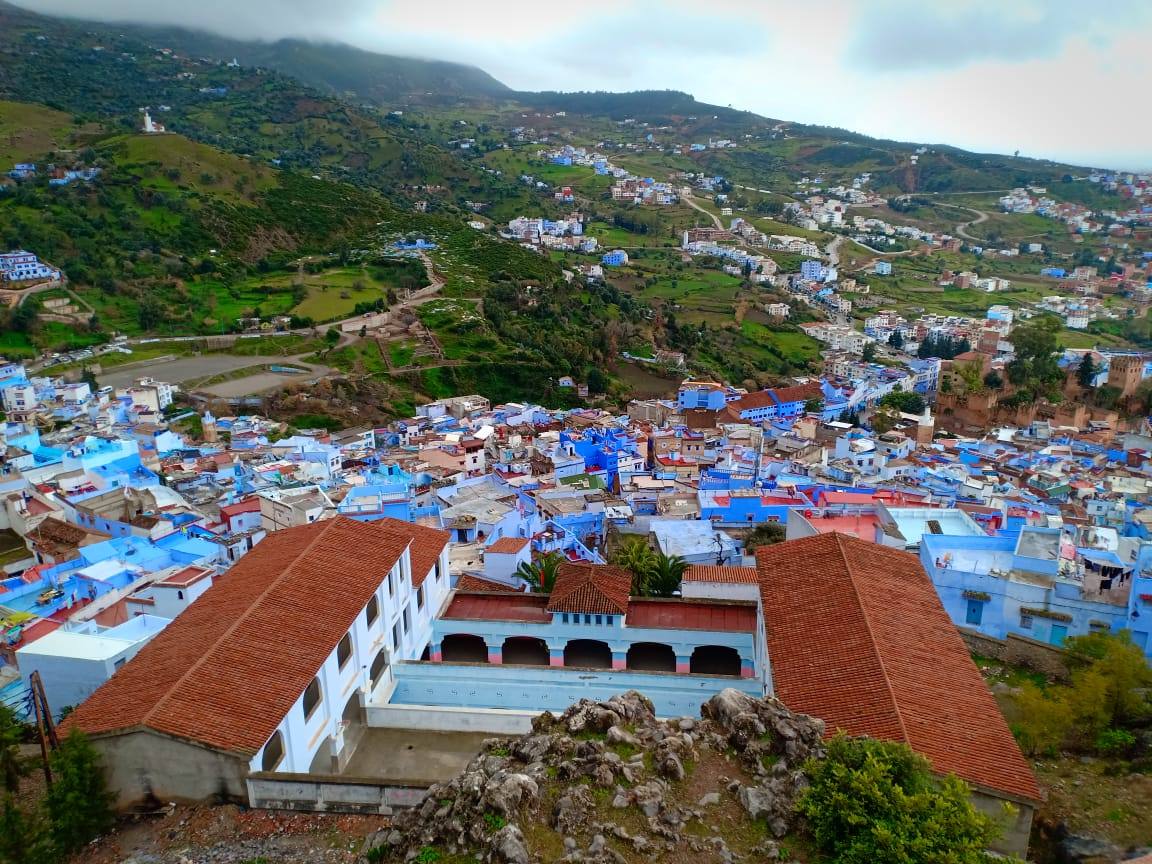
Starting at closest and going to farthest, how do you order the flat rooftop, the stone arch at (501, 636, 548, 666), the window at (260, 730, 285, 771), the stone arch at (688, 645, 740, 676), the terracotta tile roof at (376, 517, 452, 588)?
the window at (260, 730, 285, 771), the flat rooftop, the terracotta tile roof at (376, 517, 452, 588), the stone arch at (688, 645, 740, 676), the stone arch at (501, 636, 548, 666)

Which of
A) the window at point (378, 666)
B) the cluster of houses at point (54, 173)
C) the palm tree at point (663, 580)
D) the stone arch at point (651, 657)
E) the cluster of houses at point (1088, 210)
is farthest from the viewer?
the cluster of houses at point (1088, 210)

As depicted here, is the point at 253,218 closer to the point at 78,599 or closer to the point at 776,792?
the point at 78,599

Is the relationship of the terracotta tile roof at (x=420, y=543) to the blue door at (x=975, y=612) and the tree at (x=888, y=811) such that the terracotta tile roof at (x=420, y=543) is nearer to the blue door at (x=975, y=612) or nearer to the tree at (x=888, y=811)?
the tree at (x=888, y=811)

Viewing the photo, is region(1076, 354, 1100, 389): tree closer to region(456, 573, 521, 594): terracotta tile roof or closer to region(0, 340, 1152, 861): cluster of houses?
region(0, 340, 1152, 861): cluster of houses

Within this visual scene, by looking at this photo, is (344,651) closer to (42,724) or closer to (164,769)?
(164,769)

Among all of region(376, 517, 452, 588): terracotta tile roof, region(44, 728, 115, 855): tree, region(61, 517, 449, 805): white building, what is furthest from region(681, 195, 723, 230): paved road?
region(44, 728, 115, 855): tree

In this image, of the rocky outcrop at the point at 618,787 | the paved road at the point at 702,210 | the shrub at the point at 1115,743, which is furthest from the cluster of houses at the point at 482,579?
the paved road at the point at 702,210
